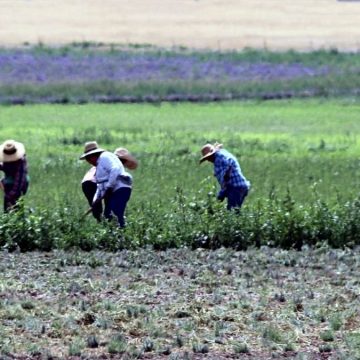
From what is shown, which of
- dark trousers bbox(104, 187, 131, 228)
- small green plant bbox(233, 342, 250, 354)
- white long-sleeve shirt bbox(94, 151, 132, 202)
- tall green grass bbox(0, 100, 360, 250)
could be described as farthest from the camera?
dark trousers bbox(104, 187, 131, 228)

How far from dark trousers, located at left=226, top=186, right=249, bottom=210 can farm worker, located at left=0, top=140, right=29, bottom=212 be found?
2415 mm

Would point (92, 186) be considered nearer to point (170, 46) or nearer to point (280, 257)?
point (280, 257)

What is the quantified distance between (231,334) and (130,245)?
4253 millimetres

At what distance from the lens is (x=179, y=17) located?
216 feet

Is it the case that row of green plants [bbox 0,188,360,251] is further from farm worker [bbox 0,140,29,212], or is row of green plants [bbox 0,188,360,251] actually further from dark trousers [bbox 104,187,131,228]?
farm worker [bbox 0,140,29,212]

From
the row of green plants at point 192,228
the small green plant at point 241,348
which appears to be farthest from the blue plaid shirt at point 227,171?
the small green plant at point 241,348

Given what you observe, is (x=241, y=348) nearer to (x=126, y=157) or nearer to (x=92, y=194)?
(x=92, y=194)

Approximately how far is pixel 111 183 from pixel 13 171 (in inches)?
57.1

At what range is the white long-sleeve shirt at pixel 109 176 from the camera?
1531cm

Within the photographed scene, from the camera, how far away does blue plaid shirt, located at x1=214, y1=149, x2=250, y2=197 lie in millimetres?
15992

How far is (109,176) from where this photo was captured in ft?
50.3

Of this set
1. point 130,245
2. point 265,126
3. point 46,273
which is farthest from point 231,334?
point 265,126

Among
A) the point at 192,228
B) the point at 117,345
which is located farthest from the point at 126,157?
the point at 117,345

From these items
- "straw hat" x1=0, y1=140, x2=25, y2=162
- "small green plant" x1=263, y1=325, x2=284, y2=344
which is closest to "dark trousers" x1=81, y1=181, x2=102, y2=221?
"straw hat" x1=0, y1=140, x2=25, y2=162
